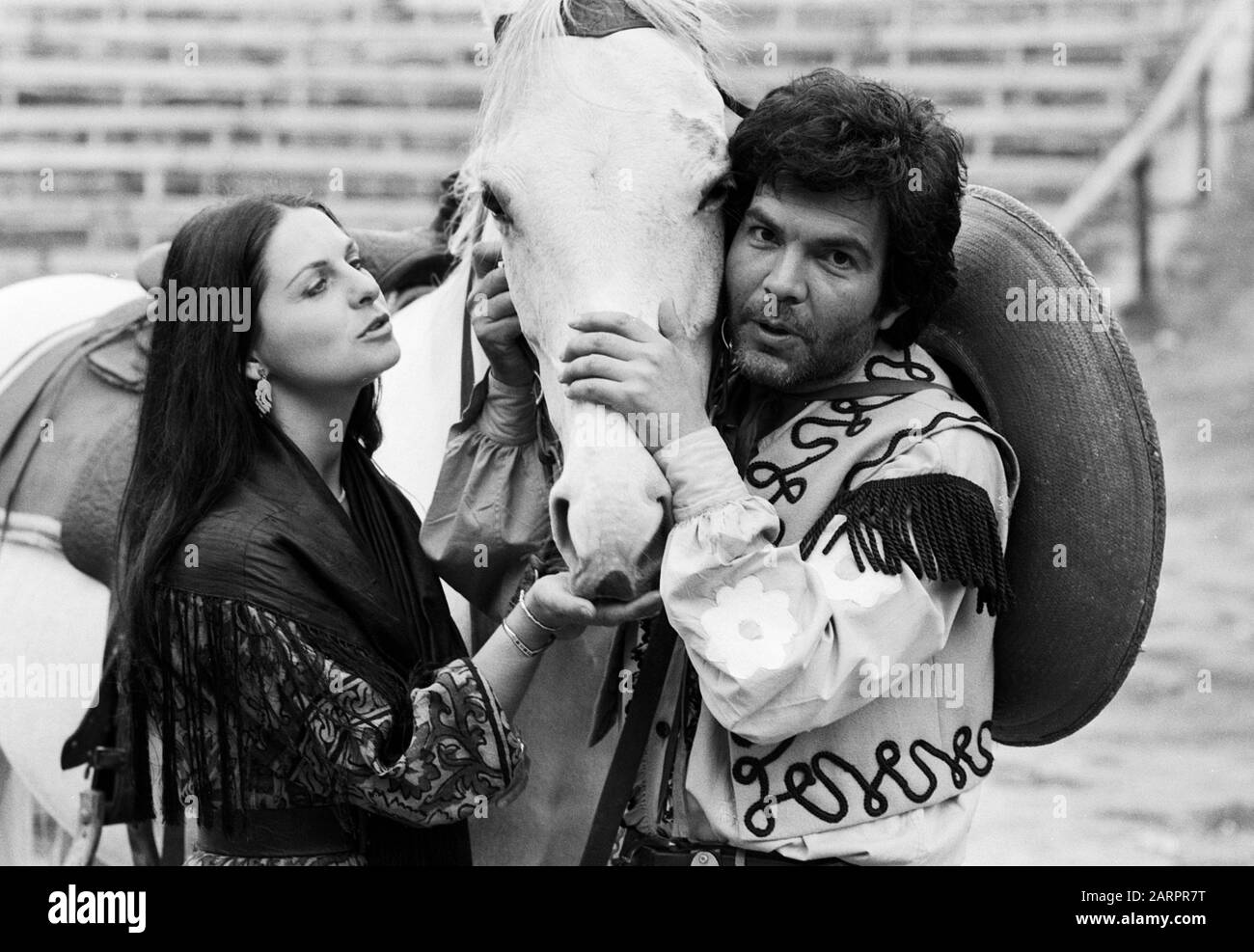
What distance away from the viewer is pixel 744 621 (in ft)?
5.10

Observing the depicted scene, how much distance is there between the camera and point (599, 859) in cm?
189

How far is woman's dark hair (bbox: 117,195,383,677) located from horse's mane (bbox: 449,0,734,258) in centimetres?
33

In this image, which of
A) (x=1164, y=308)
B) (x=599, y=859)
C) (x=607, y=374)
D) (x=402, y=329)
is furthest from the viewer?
(x=1164, y=308)

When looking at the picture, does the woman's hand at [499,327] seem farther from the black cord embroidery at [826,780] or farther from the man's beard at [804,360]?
the black cord embroidery at [826,780]

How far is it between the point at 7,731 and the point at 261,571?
4.64 ft

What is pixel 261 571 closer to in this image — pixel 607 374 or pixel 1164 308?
pixel 607 374

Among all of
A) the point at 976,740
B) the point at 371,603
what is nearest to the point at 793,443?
the point at 976,740

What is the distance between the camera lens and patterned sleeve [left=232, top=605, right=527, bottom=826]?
68.9 inches

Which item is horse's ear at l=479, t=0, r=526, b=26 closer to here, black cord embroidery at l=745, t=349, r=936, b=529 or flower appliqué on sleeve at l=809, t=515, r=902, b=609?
black cord embroidery at l=745, t=349, r=936, b=529

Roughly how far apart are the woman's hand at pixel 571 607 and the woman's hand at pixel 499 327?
0.27 meters

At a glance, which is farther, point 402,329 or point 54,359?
point 54,359

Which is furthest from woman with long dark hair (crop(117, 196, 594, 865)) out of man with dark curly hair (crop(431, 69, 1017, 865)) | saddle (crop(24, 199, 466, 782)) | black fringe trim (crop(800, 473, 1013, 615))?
saddle (crop(24, 199, 466, 782))

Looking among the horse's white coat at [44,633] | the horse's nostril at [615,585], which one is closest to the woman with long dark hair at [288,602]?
the horse's nostril at [615,585]

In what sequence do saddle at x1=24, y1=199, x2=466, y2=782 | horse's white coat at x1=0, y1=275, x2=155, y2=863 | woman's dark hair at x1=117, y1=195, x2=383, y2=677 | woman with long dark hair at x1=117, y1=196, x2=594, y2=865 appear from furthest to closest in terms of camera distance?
horse's white coat at x1=0, y1=275, x2=155, y2=863, saddle at x1=24, y1=199, x2=466, y2=782, woman's dark hair at x1=117, y1=195, x2=383, y2=677, woman with long dark hair at x1=117, y1=196, x2=594, y2=865
